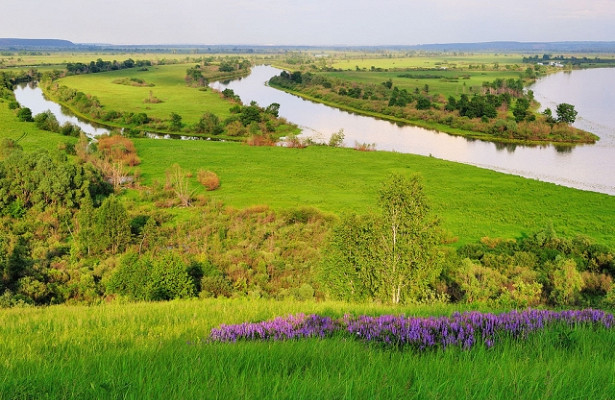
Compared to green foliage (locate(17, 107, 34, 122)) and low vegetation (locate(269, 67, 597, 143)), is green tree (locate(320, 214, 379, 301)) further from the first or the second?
green foliage (locate(17, 107, 34, 122))

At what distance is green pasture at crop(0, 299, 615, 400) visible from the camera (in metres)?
2.49

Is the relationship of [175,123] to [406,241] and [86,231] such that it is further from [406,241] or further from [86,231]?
[406,241]

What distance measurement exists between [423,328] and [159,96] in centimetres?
10914

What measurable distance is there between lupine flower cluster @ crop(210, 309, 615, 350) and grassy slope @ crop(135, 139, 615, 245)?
2757 centimetres

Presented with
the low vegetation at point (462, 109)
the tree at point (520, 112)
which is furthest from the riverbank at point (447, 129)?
the tree at point (520, 112)

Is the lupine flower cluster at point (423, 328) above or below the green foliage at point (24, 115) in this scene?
above

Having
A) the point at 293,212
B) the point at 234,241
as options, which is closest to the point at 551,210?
the point at 293,212

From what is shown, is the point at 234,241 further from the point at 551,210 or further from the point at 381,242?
the point at 551,210

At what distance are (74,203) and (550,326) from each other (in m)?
33.8

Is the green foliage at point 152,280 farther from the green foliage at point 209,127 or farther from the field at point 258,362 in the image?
the green foliage at point 209,127

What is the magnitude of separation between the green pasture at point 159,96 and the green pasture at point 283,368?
76.6 m

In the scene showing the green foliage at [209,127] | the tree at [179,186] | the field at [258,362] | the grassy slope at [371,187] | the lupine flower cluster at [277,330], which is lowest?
the grassy slope at [371,187]

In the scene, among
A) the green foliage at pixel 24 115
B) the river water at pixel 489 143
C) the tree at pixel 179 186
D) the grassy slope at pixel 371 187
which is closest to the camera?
the grassy slope at pixel 371 187

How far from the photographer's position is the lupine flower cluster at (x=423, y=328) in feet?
14.1
